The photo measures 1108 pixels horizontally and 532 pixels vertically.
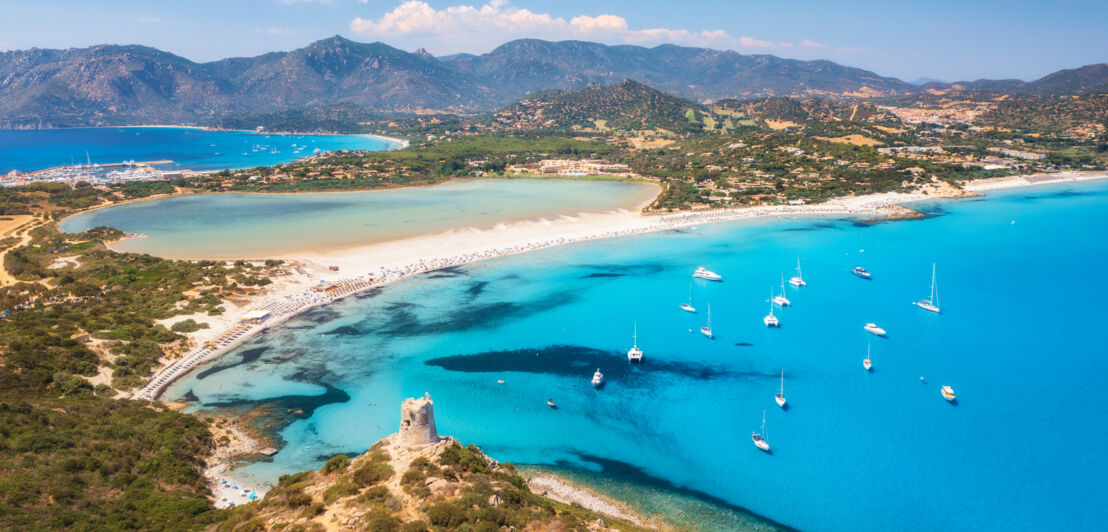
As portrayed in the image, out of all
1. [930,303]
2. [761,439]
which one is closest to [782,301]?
[930,303]

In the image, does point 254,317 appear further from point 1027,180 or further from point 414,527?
point 1027,180

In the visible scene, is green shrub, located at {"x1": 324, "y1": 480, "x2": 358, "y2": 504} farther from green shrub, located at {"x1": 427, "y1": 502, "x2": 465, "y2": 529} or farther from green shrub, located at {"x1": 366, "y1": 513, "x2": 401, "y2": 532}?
green shrub, located at {"x1": 427, "y1": 502, "x2": 465, "y2": 529}

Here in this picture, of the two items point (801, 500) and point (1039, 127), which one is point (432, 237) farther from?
point (1039, 127)

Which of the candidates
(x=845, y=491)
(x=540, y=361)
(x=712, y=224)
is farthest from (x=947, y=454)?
(x=712, y=224)

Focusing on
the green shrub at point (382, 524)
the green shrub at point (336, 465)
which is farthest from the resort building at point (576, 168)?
the green shrub at point (382, 524)

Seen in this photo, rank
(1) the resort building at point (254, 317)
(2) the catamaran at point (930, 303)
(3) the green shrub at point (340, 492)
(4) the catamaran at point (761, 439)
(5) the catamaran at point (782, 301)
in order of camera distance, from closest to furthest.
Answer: (3) the green shrub at point (340, 492) → (4) the catamaran at point (761, 439) → (1) the resort building at point (254, 317) → (2) the catamaran at point (930, 303) → (5) the catamaran at point (782, 301)

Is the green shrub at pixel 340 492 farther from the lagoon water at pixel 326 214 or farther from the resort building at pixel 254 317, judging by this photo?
the lagoon water at pixel 326 214
